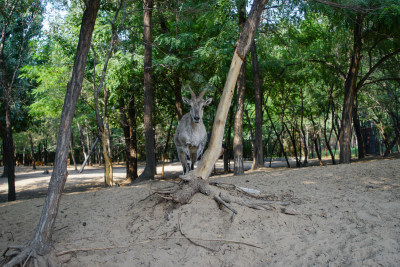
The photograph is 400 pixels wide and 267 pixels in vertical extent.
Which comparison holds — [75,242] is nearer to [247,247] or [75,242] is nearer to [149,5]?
[247,247]

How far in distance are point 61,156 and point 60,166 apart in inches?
6.0

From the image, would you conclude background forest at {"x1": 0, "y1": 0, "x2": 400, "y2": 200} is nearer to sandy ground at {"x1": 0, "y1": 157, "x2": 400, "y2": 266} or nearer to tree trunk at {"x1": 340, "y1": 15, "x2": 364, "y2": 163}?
tree trunk at {"x1": 340, "y1": 15, "x2": 364, "y2": 163}

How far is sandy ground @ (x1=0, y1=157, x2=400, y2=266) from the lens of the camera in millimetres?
4320

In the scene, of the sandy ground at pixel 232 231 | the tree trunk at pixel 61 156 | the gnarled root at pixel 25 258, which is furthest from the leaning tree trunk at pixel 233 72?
the gnarled root at pixel 25 258

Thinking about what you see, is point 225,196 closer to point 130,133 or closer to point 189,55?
point 189,55

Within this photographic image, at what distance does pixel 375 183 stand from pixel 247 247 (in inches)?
146

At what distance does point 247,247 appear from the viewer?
4.60 m

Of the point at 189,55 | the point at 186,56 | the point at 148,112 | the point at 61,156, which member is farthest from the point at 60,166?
the point at 186,56

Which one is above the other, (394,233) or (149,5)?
(149,5)

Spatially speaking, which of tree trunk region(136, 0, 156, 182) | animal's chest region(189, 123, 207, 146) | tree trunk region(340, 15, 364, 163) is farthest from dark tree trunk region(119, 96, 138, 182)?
tree trunk region(340, 15, 364, 163)

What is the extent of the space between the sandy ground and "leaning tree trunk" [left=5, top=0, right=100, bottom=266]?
0.36 metres

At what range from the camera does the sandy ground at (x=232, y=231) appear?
170 inches

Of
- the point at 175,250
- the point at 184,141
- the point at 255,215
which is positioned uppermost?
the point at 184,141

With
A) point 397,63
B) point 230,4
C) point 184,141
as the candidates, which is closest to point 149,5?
point 230,4
